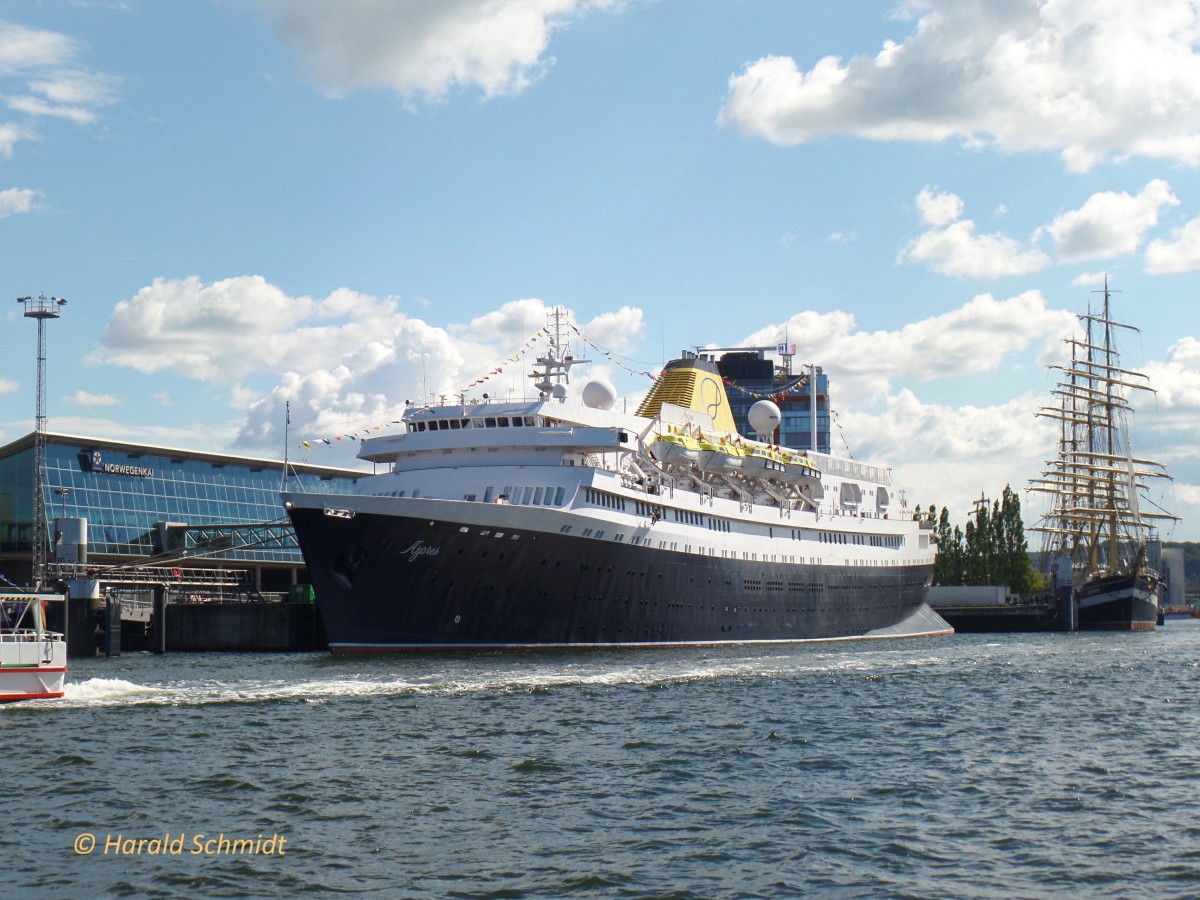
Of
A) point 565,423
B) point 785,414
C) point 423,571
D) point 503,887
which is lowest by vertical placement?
point 503,887

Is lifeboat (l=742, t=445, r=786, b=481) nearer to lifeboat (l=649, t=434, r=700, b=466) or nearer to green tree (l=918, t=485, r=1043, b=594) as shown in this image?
lifeboat (l=649, t=434, r=700, b=466)

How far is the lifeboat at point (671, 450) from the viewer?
56.6 meters

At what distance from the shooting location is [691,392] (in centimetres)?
6400

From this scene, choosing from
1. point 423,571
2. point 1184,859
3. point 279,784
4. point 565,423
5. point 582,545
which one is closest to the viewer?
point 1184,859

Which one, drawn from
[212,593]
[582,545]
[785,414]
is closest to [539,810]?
[582,545]

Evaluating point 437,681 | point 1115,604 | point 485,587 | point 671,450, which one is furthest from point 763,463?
point 1115,604

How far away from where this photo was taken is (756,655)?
50.0 m

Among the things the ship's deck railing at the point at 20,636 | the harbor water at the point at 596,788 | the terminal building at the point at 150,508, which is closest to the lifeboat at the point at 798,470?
the terminal building at the point at 150,508

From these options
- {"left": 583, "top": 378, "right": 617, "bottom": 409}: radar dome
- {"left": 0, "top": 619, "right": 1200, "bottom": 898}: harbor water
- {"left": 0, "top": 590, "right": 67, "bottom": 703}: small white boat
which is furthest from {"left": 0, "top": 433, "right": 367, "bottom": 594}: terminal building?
{"left": 0, "top": 619, "right": 1200, "bottom": 898}: harbor water

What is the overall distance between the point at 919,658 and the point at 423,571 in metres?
19.5

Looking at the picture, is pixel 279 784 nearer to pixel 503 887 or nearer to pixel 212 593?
pixel 503 887

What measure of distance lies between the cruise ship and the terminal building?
1858 cm

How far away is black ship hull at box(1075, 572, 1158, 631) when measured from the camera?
94.1 m

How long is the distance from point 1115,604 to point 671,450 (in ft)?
170
